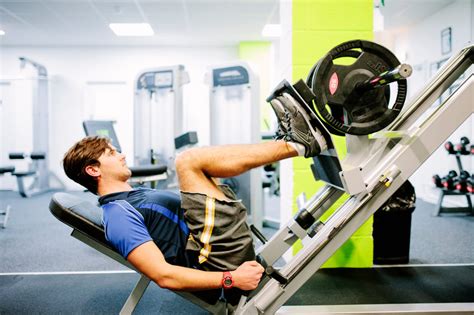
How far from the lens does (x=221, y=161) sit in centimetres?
131

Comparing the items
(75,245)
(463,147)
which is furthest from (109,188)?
(463,147)

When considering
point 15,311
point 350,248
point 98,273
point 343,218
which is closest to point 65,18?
point 98,273

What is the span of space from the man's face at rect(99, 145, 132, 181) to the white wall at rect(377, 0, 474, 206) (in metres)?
4.13

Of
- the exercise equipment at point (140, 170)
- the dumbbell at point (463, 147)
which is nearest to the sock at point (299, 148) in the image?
the exercise equipment at point (140, 170)

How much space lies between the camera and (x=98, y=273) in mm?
2578

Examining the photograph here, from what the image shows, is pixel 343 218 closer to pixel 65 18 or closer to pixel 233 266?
pixel 233 266

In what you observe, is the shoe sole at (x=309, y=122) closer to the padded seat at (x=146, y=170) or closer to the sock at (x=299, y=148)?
the sock at (x=299, y=148)

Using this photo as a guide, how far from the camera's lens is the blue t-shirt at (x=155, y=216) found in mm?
1278

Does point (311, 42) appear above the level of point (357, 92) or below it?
above

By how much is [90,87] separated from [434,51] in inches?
239

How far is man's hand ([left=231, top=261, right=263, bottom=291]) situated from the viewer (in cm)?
123

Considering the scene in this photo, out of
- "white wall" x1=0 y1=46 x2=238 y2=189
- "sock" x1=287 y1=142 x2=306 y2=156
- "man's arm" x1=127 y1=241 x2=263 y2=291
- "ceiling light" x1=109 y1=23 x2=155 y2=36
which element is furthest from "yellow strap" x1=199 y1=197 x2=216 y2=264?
"white wall" x1=0 y1=46 x2=238 y2=189

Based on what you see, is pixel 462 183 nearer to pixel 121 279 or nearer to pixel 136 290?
pixel 121 279

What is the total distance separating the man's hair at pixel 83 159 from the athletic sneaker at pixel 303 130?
30.4 inches
